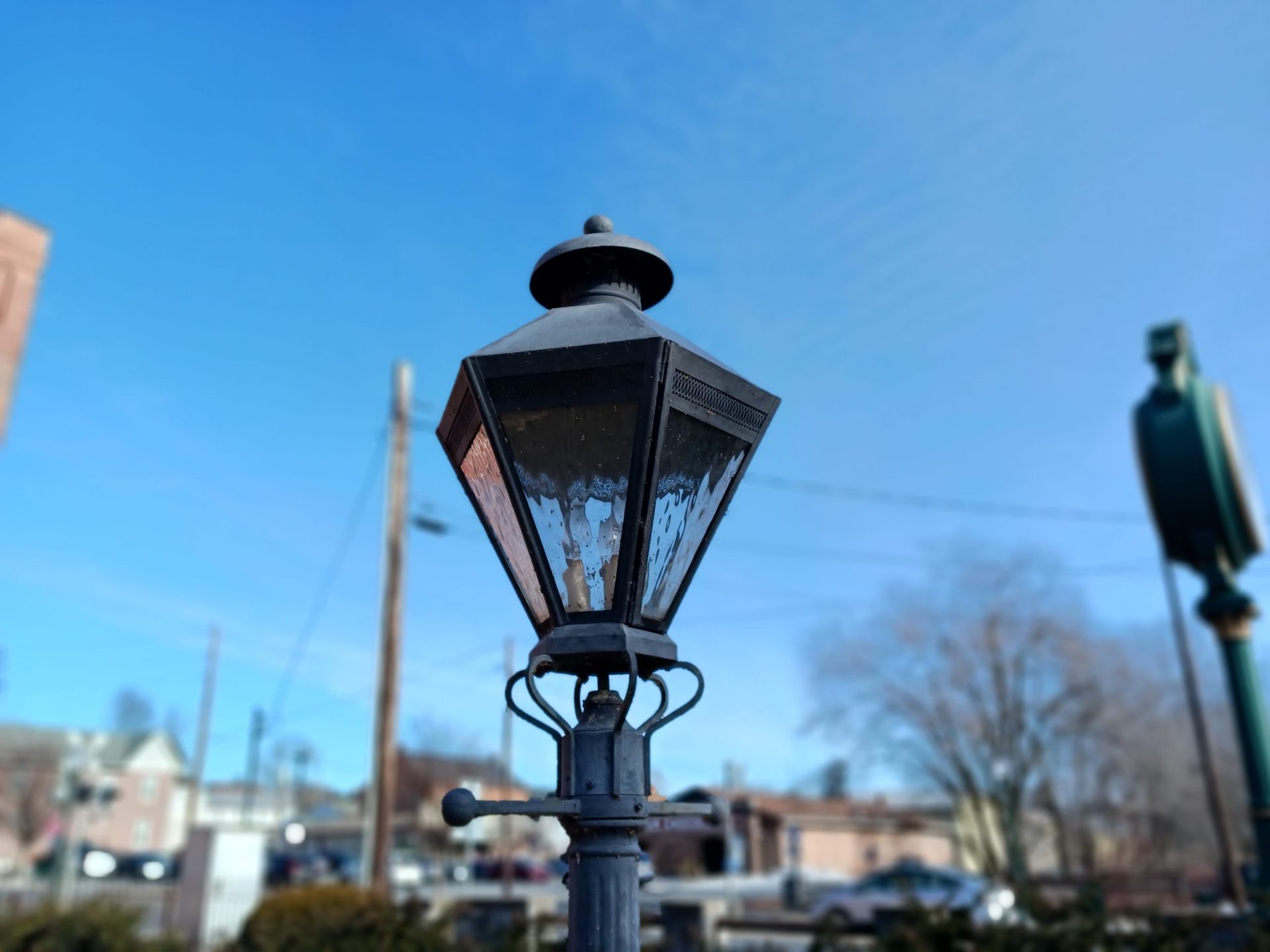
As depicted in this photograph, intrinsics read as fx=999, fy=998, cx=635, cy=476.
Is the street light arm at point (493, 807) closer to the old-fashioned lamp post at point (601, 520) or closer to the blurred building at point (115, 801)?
the old-fashioned lamp post at point (601, 520)

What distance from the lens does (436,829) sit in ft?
164

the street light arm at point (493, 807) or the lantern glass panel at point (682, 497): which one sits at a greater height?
the lantern glass panel at point (682, 497)

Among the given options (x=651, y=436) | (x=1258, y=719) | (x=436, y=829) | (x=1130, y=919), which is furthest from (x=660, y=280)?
(x=436, y=829)

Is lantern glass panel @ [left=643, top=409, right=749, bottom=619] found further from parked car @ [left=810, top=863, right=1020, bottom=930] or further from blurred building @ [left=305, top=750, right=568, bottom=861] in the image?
blurred building @ [left=305, top=750, right=568, bottom=861]

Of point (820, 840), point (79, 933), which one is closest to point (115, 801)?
point (820, 840)

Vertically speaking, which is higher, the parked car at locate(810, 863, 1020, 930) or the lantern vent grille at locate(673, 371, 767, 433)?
the lantern vent grille at locate(673, 371, 767, 433)

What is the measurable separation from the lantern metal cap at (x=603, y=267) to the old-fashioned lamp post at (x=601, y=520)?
0.57ft

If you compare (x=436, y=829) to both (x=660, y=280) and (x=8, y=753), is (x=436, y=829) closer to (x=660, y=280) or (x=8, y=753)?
(x=8, y=753)

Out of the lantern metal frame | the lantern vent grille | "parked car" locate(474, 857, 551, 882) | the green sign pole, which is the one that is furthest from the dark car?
the lantern vent grille

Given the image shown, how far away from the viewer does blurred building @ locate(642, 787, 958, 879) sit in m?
42.9

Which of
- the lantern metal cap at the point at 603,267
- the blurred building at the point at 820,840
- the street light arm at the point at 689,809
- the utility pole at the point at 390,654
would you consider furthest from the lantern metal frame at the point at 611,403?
the blurred building at the point at 820,840

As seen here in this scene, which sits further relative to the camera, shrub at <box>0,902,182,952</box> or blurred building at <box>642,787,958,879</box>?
blurred building at <box>642,787,958,879</box>

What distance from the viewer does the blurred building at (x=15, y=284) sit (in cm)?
1848

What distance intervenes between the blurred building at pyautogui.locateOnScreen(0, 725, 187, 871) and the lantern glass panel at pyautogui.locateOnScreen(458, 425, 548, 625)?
53839mm
